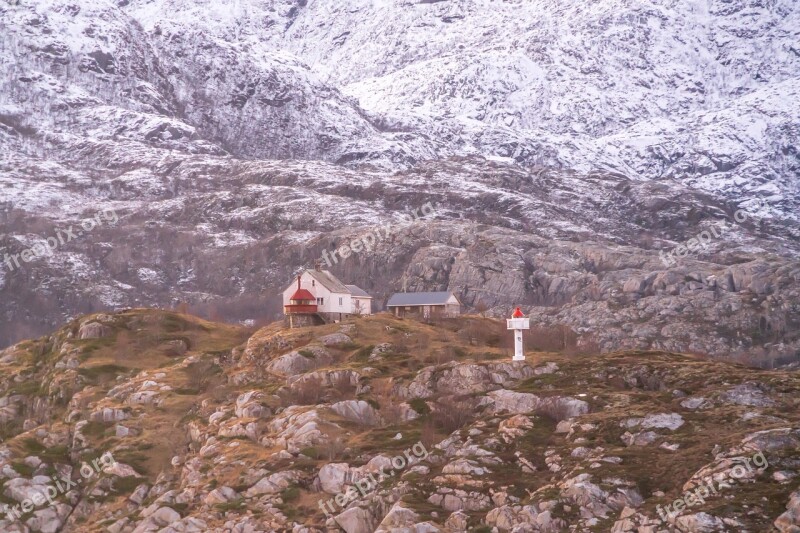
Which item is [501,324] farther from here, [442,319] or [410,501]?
[410,501]

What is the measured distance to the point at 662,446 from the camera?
102562 mm

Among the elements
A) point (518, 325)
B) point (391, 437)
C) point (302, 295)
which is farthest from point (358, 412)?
point (302, 295)

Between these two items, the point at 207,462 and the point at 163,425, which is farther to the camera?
the point at 163,425

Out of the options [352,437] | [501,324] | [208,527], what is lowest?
[208,527]

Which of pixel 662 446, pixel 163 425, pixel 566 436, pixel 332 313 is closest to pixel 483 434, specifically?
pixel 566 436

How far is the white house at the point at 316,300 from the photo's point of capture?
530ft

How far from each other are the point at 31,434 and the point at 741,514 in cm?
9180

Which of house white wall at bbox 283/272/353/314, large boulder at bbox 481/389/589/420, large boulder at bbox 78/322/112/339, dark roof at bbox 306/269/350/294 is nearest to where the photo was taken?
large boulder at bbox 481/389/589/420
